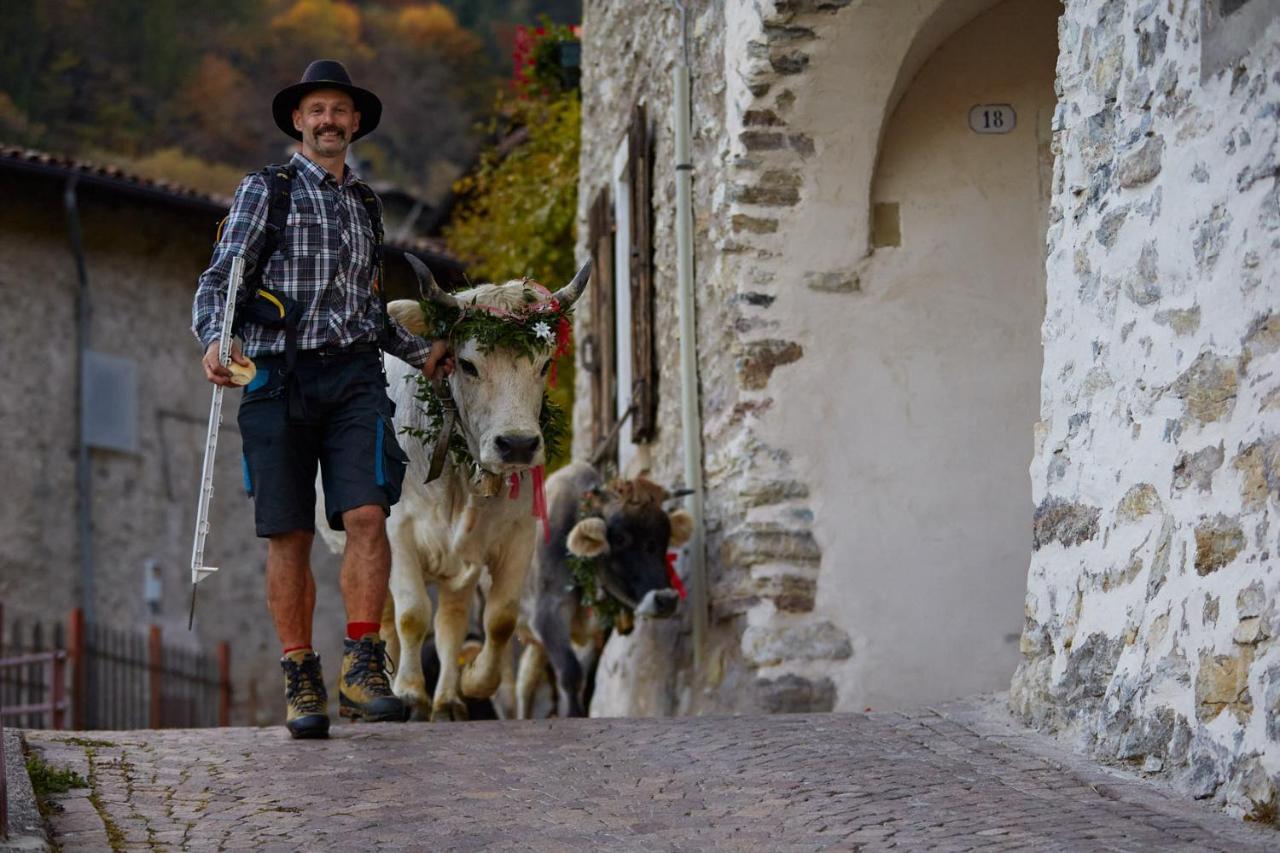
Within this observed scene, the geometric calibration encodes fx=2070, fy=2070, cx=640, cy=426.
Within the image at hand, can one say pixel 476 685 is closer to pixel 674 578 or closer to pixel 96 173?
pixel 674 578

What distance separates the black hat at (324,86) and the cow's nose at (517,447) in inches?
45.3

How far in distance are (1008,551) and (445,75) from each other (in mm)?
40839

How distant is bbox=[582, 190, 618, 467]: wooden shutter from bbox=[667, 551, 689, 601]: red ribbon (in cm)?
245

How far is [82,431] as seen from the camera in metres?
23.2

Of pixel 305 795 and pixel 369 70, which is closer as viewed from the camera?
pixel 305 795

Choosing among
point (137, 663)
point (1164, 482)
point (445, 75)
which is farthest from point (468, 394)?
point (445, 75)

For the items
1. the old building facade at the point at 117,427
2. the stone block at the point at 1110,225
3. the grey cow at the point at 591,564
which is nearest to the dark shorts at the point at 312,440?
the stone block at the point at 1110,225

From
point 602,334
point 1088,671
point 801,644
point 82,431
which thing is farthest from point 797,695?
point 82,431

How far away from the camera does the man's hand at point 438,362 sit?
734 centimetres

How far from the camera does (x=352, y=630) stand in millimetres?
6594

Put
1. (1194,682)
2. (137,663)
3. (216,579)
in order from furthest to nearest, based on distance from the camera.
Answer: (216,579)
(137,663)
(1194,682)

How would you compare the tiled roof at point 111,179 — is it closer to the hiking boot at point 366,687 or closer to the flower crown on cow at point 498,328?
the flower crown on cow at point 498,328

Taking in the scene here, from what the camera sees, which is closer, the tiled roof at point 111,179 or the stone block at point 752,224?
the stone block at point 752,224

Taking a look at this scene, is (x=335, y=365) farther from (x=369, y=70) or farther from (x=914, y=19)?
(x=369, y=70)
